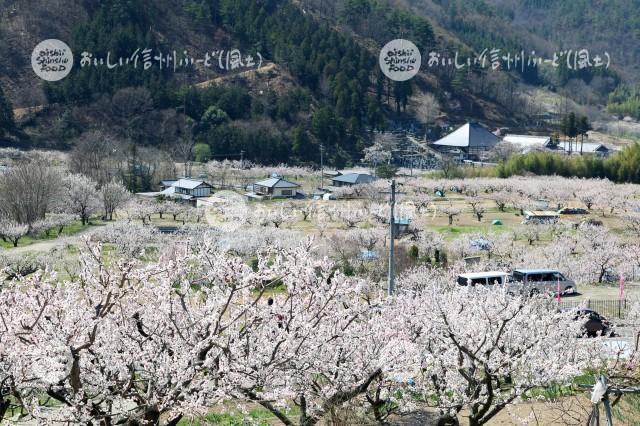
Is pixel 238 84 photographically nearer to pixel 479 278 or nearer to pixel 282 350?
pixel 479 278

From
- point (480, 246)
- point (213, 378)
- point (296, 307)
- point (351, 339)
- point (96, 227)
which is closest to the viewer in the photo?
point (213, 378)

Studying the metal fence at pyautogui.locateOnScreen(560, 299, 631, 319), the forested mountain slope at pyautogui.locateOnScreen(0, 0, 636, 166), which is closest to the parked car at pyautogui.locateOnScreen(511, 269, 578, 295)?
the metal fence at pyautogui.locateOnScreen(560, 299, 631, 319)

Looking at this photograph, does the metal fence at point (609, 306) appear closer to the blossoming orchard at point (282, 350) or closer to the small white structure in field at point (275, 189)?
the blossoming orchard at point (282, 350)

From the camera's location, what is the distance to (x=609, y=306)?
51.5 feet

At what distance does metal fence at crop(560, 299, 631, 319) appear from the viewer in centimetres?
1512

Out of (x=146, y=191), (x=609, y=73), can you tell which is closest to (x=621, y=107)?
(x=609, y=73)

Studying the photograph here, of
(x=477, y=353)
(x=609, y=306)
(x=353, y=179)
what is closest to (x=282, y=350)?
(x=477, y=353)

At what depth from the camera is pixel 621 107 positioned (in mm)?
76625

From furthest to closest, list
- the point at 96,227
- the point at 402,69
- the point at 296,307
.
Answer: the point at 402,69, the point at 96,227, the point at 296,307

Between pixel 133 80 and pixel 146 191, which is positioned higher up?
pixel 133 80

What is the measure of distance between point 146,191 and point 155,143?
35.5ft

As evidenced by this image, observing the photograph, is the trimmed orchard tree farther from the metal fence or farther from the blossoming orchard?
the metal fence

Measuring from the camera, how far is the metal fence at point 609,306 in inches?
595

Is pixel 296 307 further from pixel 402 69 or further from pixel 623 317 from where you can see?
pixel 402 69
